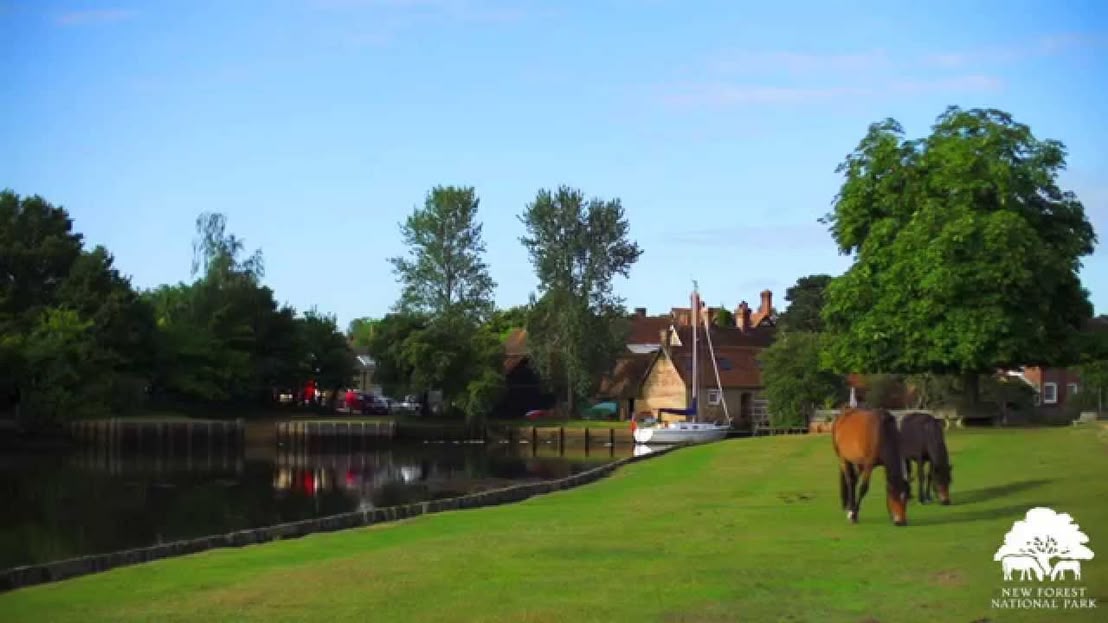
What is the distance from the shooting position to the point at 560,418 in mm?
100688

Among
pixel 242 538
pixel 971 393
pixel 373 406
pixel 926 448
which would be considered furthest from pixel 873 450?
pixel 373 406

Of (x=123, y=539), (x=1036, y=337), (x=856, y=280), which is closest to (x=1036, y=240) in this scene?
(x=1036, y=337)

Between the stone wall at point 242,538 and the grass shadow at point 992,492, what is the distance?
11.3 metres

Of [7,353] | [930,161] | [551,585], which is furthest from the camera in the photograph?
[7,353]

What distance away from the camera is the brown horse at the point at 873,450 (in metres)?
19.0

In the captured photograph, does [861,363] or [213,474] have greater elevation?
[861,363]

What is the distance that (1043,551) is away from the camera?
1400 cm

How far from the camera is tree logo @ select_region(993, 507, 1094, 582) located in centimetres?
1377

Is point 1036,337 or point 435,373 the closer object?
point 1036,337

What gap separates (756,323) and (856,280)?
8775cm

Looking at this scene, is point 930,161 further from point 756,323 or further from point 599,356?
point 756,323

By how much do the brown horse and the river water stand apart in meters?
17.9

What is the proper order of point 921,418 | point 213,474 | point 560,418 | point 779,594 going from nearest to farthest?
point 779,594 < point 921,418 < point 213,474 < point 560,418

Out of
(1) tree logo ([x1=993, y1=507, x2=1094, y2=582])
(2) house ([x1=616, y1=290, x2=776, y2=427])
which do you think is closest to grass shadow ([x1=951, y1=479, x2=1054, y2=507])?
(1) tree logo ([x1=993, y1=507, x2=1094, y2=582])
